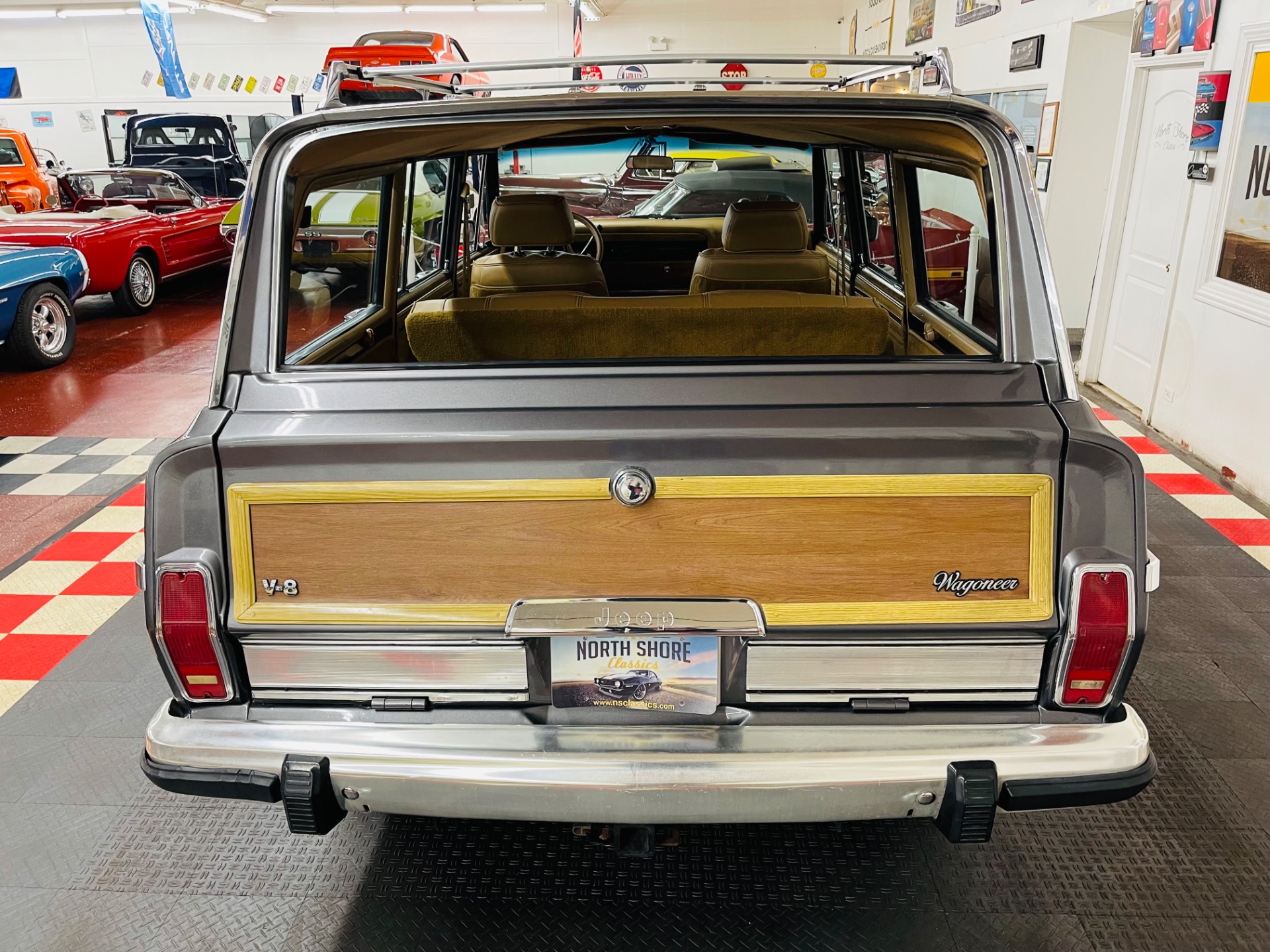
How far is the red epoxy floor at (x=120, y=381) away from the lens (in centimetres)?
611

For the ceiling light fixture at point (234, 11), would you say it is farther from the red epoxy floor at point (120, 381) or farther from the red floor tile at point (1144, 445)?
the red floor tile at point (1144, 445)

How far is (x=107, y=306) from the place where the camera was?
32.3 feet

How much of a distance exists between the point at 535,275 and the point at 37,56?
71.3 ft

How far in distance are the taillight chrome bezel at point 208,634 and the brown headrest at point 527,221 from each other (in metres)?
2.27

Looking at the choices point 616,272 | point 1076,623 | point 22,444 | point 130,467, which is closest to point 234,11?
point 22,444

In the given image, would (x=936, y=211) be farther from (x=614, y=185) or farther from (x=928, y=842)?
(x=928, y=842)

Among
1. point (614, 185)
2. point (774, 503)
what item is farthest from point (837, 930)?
point (614, 185)

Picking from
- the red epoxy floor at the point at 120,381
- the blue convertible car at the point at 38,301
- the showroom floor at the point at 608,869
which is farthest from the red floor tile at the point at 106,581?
the blue convertible car at the point at 38,301

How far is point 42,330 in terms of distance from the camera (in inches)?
284

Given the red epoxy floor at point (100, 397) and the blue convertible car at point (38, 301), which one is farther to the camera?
the blue convertible car at point (38, 301)

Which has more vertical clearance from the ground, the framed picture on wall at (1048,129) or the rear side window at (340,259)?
the framed picture on wall at (1048,129)

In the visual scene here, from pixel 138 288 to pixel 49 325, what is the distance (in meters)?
2.12

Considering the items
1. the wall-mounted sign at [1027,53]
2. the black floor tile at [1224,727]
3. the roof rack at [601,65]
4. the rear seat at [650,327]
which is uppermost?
the wall-mounted sign at [1027,53]

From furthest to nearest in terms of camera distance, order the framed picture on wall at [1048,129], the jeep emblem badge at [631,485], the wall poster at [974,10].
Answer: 1. the wall poster at [974,10]
2. the framed picture on wall at [1048,129]
3. the jeep emblem badge at [631,485]
